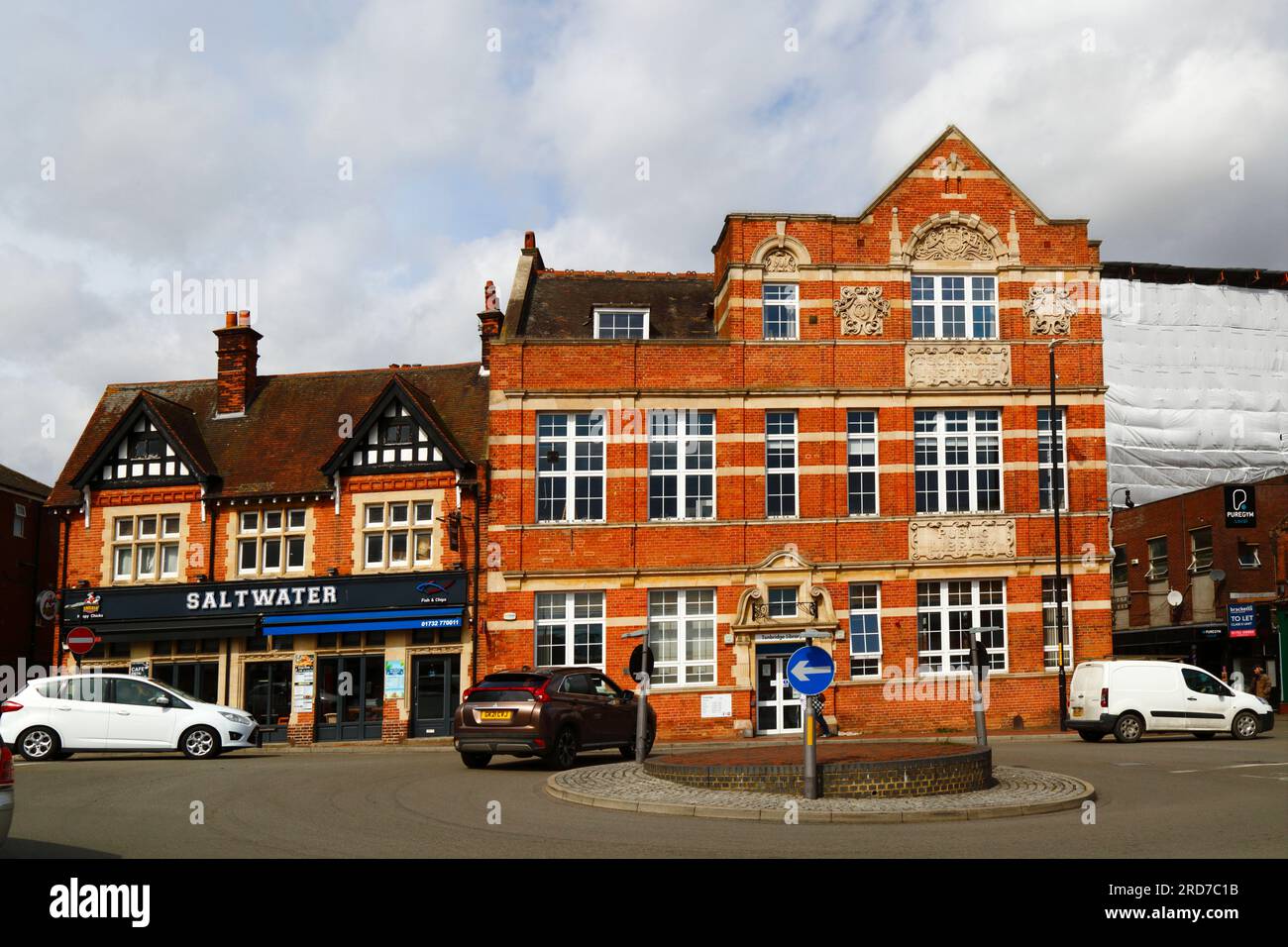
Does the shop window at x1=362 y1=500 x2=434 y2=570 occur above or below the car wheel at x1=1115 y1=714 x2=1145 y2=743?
above

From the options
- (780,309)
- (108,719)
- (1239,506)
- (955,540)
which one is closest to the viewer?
(108,719)

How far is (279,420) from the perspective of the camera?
34.2 meters

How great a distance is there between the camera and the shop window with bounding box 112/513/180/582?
32.0 m

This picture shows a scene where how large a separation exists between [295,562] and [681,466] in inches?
402

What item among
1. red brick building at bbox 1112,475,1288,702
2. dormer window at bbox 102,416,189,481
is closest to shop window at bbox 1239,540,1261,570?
red brick building at bbox 1112,475,1288,702

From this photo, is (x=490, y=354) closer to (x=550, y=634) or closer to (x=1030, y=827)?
(x=550, y=634)

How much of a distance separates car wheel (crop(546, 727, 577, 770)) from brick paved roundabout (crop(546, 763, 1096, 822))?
3.00 m

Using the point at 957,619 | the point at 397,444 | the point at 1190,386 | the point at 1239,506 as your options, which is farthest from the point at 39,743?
the point at 1190,386

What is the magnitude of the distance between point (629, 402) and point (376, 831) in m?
19.5

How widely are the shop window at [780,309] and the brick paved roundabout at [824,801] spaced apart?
54.4 feet

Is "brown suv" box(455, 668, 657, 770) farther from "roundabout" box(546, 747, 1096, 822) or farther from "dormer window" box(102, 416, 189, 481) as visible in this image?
"dormer window" box(102, 416, 189, 481)

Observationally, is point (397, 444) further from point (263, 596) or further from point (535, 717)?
point (535, 717)

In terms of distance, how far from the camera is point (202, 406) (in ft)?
116
